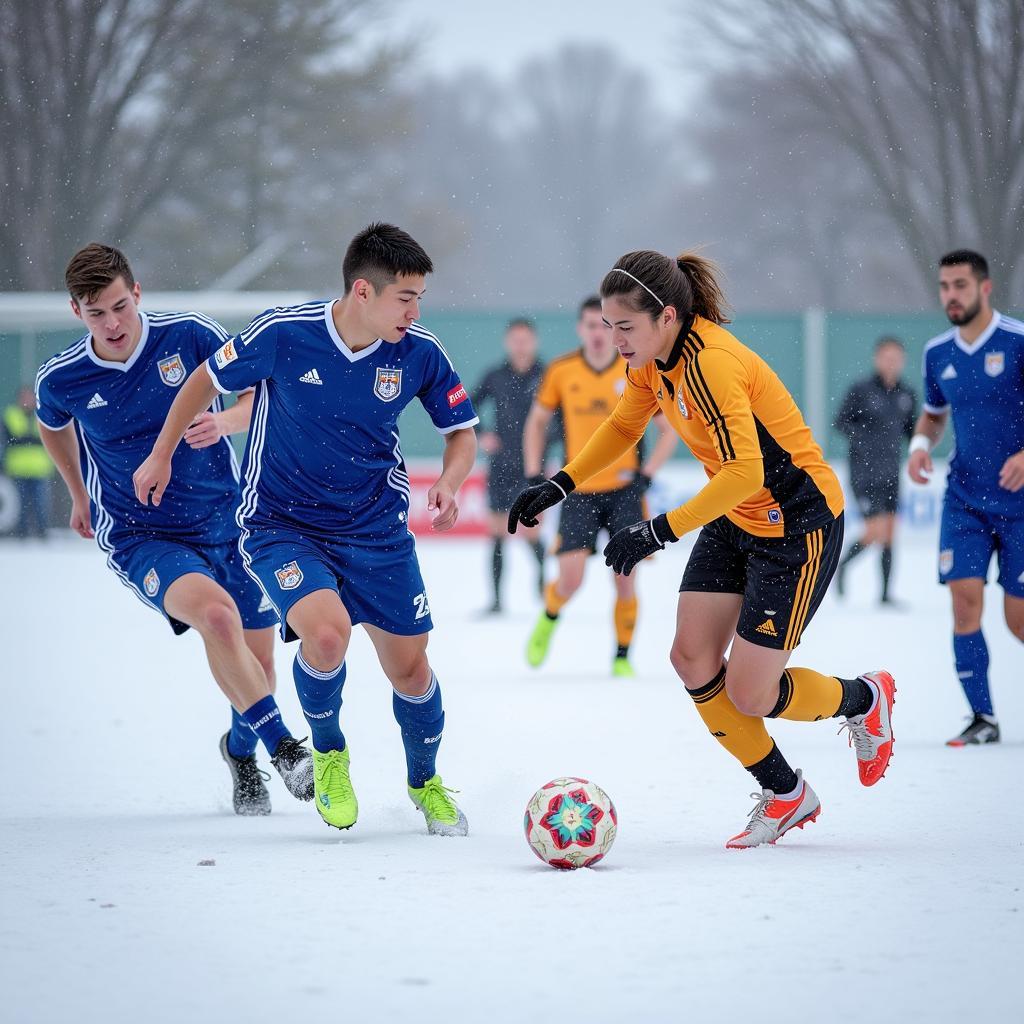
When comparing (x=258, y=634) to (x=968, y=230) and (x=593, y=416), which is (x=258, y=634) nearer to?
(x=593, y=416)

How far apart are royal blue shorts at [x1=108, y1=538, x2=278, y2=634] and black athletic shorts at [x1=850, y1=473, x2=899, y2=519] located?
26.0ft

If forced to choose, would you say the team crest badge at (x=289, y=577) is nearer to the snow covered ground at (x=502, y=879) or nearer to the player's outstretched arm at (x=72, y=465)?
the snow covered ground at (x=502, y=879)

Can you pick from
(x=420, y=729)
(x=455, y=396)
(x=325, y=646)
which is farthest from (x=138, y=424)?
(x=420, y=729)

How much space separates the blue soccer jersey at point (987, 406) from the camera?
6.63m

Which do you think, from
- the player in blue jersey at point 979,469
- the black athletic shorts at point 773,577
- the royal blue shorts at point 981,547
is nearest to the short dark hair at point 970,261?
the player in blue jersey at point 979,469

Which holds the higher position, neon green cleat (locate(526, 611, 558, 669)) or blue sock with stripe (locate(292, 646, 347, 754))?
blue sock with stripe (locate(292, 646, 347, 754))

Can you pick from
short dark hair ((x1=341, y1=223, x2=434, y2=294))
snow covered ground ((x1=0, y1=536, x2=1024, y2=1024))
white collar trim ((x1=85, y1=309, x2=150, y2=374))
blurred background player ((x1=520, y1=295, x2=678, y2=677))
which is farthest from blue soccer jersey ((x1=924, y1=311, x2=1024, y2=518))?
white collar trim ((x1=85, y1=309, x2=150, y2=374))

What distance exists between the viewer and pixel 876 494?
12.7 metres

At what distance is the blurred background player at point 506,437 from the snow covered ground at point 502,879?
3.76 meters

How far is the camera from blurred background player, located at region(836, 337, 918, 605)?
12.5 meters

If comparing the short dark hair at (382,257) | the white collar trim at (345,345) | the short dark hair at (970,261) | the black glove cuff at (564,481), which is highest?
the short dark hair at (970,261)

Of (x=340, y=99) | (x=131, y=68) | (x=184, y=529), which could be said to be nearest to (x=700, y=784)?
(x=184, y=529)

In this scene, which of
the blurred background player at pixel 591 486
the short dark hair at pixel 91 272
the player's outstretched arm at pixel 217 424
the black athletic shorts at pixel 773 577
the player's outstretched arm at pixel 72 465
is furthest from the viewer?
the blurred background player at pixel 591 486

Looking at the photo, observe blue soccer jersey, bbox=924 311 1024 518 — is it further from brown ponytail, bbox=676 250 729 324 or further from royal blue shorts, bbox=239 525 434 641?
royal blue shorts, bbox=239 525 434 641
